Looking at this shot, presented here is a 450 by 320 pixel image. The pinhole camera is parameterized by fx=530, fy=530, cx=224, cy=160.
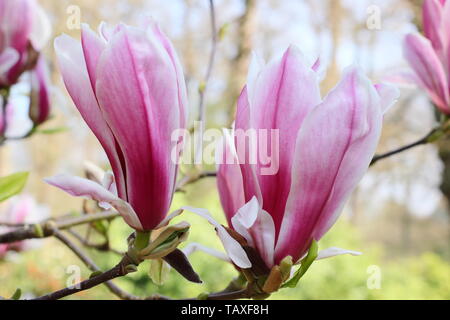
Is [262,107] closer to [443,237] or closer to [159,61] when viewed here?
[159,61]

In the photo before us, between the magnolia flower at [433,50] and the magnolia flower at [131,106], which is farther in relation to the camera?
the magnolia flower at [433,50]

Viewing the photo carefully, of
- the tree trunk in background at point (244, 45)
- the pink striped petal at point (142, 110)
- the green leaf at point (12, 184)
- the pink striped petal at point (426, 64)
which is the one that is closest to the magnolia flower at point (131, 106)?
the pink striped petal at point (142, 110)

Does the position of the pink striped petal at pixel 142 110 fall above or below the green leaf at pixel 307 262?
above

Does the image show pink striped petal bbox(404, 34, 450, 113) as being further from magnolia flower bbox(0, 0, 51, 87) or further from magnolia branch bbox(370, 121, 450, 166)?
magnolia flower bbox(0, 0, 51, 87)

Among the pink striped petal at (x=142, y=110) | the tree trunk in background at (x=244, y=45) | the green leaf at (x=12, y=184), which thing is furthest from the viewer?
the tree trunk in background at (x=244, y=45)

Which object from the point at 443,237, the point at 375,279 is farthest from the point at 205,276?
the point at 443,237
